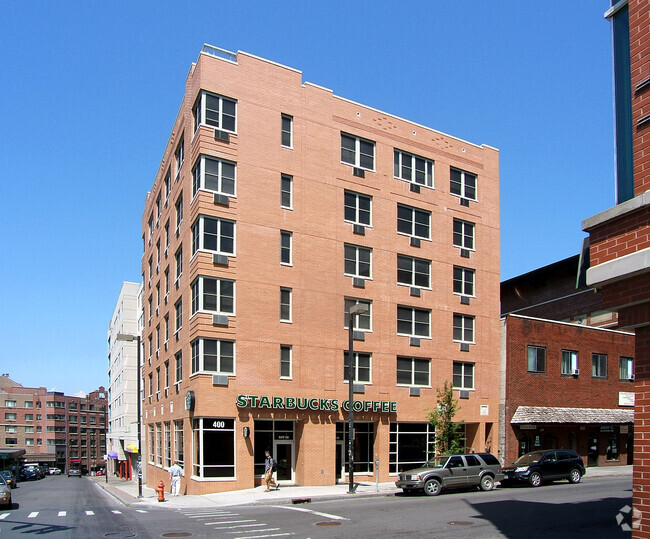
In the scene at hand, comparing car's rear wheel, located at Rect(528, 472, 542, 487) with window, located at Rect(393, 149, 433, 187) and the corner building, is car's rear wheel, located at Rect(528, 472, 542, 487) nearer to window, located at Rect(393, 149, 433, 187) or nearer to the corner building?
the corner building

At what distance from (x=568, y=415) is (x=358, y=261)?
54.7 feet

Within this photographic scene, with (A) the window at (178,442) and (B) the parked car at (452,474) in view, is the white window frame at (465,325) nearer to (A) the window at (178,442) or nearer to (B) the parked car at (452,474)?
(B) the parked car at (452,474)

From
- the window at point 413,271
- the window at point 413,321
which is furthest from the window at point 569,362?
the window at point 413,271

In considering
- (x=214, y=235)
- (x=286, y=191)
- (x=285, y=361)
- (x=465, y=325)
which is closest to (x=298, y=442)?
(x=285, y=361)

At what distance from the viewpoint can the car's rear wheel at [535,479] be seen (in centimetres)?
3025

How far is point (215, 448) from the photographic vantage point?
32062mm

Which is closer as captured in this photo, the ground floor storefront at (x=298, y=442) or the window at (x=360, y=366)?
the ground floor storefront at (x=298, y=442)

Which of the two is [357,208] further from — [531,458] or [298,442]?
[531,458]

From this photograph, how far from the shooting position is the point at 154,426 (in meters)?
47.7

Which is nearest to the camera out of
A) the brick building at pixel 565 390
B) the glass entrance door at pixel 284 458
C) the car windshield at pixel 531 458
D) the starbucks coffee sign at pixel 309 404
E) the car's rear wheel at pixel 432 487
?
the car's rear wheel at pixel 432 487

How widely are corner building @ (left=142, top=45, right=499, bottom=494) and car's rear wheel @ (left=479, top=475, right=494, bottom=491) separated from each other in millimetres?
7416

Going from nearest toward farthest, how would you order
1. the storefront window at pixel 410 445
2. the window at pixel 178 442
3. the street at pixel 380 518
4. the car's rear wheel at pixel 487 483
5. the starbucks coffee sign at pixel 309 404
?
the street at pixel 380 518, the car's rear wheel at pixel 487 483, the starbucks coffee sign at pixel 309 404, the window at pixel 178 442, the storefront window at pixel 410 445

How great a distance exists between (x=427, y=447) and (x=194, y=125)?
880 inches

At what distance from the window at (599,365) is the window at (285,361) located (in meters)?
21.8
